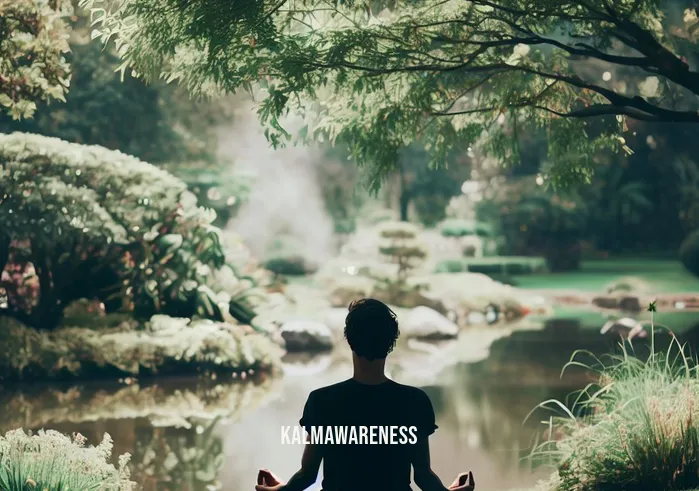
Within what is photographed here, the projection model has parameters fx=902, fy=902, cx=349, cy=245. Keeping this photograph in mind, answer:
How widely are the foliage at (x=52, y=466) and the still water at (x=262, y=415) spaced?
154 centimetres

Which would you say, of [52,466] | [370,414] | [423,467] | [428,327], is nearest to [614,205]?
[428,327]

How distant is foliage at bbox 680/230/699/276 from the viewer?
18.1 meters

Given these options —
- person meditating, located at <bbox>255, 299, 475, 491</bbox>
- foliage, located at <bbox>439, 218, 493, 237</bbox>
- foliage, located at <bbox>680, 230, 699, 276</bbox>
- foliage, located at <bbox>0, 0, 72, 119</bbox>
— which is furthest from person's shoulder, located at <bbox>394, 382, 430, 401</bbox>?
foliage, located at <bbox>439, 218, 493, 237</bbox>

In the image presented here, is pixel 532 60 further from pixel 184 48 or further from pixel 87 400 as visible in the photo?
pixel 87 400

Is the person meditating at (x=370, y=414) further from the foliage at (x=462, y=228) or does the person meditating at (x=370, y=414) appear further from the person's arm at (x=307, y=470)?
the foliage at (x=462, y=228)

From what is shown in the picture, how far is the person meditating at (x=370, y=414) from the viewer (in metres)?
2.20

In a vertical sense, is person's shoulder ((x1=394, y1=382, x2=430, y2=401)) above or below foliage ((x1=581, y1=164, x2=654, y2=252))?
below

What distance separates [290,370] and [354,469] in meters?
7.86

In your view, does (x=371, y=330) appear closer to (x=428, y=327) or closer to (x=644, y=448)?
(x=644, y=448)

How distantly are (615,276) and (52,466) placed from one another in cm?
1659

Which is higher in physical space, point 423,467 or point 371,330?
point 371,330

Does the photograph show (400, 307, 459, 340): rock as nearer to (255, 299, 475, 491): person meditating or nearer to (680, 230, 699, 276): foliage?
(680, 230, 699, 276): foliage

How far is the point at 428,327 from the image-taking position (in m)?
12.9

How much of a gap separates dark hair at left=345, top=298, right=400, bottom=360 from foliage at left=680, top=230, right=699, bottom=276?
17.2 meters
